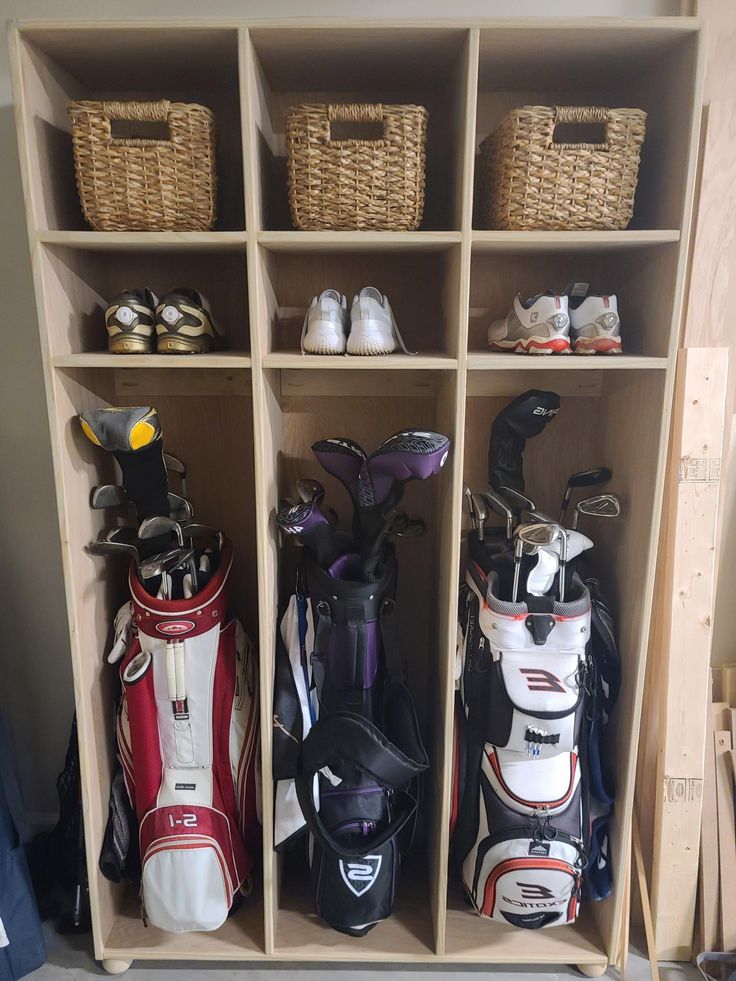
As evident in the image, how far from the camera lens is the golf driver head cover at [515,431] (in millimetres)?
1448

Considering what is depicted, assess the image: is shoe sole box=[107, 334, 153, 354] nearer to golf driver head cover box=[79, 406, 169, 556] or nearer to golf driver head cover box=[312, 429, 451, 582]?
golf driver head cover box=[79, 406, 169, 556]

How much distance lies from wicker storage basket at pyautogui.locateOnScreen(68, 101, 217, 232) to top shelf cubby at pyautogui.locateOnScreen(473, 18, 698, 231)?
1.85ft

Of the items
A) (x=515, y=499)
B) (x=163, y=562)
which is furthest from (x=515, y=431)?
(x=163, y=562)

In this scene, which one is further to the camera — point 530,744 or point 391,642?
point 391,642

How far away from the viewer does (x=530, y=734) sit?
1.38 metres

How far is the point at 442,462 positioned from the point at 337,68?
0.83 m

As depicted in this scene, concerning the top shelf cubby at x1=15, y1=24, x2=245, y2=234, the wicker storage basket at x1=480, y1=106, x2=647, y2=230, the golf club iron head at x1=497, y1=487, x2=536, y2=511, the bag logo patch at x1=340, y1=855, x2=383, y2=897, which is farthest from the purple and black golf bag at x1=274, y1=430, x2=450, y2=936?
the top shelf cubby at x1=15, y1=24, x2=245, y2=234

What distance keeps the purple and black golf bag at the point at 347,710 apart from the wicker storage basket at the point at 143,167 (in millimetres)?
545

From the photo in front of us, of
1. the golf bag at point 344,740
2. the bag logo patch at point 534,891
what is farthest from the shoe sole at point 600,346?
the bag logo patch at point 534,891

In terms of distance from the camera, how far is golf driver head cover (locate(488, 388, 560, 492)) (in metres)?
1.45

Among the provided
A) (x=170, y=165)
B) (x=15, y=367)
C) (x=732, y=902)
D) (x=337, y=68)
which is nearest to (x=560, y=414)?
(x=337, y=68)

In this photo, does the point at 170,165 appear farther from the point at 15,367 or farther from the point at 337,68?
the point at 15,367

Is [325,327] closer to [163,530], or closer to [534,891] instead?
[163,530]

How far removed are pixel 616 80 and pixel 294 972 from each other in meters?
2.08
